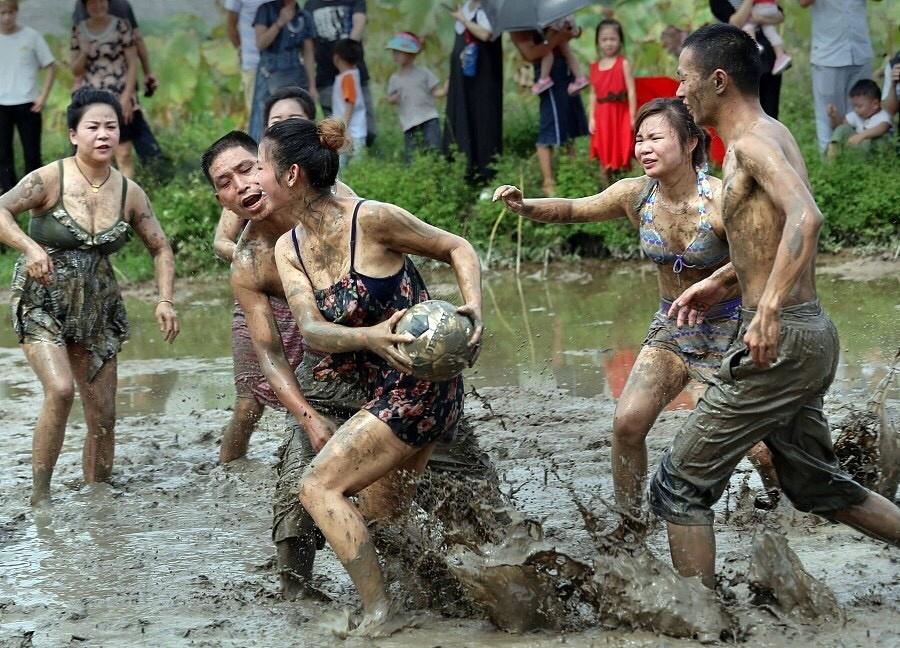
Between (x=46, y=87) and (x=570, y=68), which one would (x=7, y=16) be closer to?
(x=46, y=87)

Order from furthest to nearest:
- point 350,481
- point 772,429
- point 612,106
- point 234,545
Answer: point 612,106
point 234,545
point 350,481
point 772,429

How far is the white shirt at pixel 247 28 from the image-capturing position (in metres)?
13.3

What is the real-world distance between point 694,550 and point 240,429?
3.46 metres

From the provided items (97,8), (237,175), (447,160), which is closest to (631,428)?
(237,175)

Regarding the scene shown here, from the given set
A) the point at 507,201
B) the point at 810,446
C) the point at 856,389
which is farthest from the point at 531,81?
the point at 810,446

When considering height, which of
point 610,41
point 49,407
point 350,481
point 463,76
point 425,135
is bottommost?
point 49,407

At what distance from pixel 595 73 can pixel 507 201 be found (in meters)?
7.54

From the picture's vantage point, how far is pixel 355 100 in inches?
541

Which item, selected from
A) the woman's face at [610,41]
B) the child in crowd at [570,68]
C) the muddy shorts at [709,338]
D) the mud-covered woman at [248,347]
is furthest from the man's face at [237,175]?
the woman's face at [610,41]

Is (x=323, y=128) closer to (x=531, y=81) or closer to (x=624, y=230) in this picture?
(x=624, y=230)

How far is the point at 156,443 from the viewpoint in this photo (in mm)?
8359

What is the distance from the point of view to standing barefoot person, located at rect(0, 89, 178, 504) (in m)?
7.06

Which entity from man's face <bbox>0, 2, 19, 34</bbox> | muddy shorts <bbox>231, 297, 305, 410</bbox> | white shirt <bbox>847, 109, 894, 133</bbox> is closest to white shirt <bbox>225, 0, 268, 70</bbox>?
man's face <bbox>0, 2, 19, 34</bbox>

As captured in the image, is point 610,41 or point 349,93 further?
point 349,93
